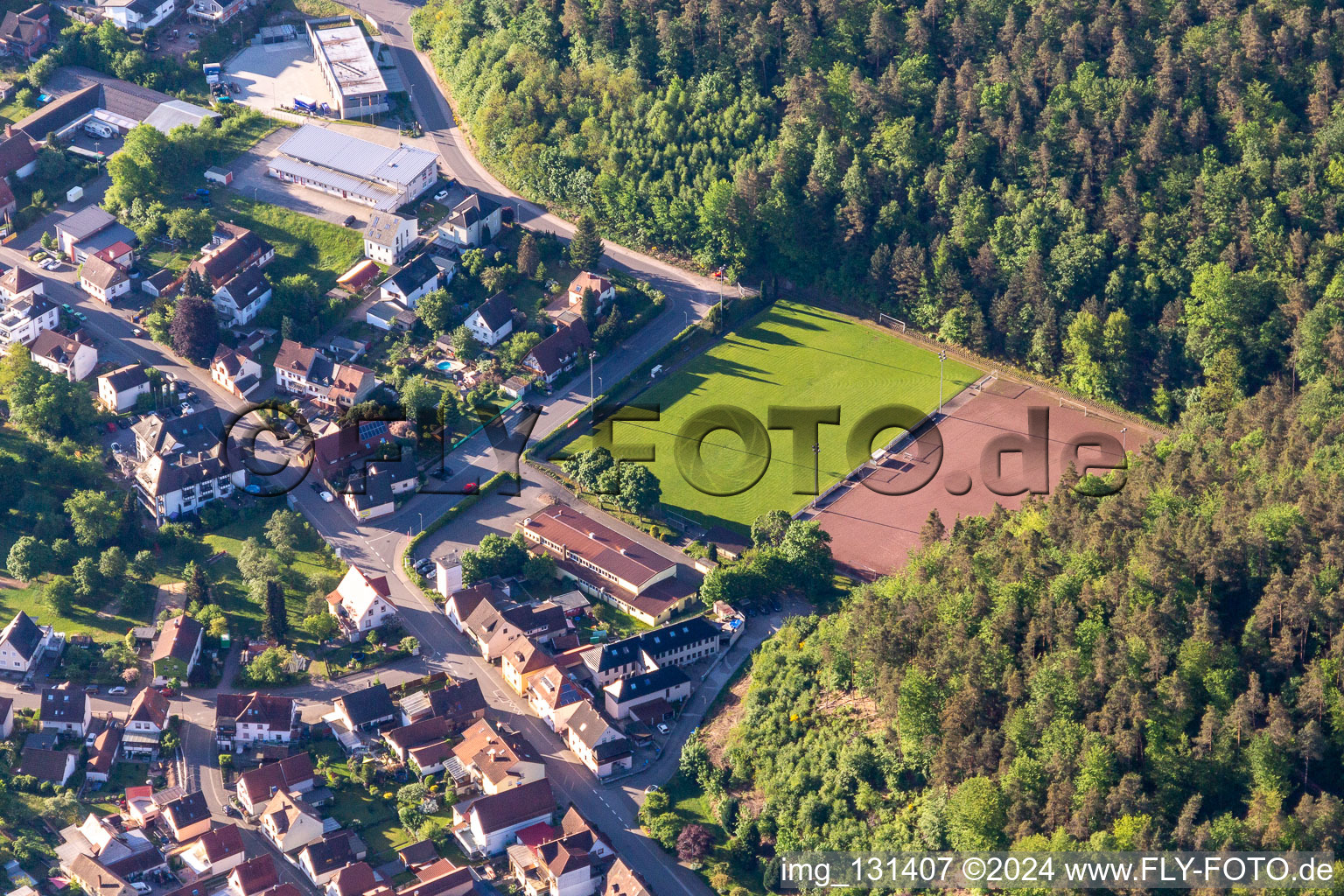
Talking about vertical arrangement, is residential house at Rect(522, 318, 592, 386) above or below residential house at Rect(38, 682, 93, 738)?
above

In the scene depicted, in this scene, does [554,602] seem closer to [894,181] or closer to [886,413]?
[886,413]

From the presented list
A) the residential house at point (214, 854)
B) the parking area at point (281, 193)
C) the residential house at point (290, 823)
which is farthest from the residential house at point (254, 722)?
the parking area at point (281, 193)

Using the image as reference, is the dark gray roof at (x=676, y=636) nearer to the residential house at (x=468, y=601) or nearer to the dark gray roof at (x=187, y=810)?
the residential house at (x=468, y=601)

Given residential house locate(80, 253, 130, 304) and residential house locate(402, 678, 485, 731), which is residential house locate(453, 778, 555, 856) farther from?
residential house locate(80, 253, 130, 304)

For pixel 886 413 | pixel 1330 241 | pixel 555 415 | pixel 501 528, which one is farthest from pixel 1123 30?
pixel 501 528

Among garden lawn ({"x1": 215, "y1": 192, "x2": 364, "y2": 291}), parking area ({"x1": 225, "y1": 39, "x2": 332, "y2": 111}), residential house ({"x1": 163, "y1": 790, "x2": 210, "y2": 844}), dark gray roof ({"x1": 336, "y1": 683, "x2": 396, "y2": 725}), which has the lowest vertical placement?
residential house ({"x1": 163, "y1": 790, "x2": 210, "y2": 844})

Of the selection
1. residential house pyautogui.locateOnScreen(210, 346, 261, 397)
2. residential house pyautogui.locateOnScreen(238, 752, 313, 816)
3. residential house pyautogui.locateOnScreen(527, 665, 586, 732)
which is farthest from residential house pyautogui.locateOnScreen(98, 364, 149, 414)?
residential house pyautogui.locateOnScreen(527, 665, 586, 732)
